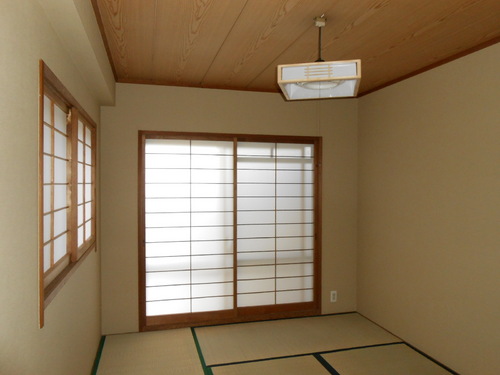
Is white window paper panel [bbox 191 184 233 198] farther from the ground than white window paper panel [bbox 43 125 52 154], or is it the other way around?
white window paper panel [bbox 43 125 52 154]

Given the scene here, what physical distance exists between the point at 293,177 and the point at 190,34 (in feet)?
7.86

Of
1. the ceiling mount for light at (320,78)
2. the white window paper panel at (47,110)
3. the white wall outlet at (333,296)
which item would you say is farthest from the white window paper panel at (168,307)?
the ceiling mount for light at (320,78)

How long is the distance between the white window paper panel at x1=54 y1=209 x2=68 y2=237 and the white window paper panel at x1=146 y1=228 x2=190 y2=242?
5.69 ft

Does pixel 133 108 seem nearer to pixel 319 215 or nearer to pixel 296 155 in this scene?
pixel 296 155

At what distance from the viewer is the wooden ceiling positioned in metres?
2.41

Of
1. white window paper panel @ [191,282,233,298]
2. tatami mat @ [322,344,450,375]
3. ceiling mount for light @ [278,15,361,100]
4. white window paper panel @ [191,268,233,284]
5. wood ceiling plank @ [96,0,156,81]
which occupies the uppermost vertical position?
wood ceiling plank @ [96,0,156,81]

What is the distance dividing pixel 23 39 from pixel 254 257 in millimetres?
3604

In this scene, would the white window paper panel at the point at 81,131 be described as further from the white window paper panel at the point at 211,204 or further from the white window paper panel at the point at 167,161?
the white window paper panel at the point at 211,204

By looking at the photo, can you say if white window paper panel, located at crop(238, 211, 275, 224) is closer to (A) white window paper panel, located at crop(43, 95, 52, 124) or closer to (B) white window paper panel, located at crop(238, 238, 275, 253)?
(B) white window paper panel, located at crop(238, 238, 275, 253)

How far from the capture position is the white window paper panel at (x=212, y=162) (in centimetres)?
442

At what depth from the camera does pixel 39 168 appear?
1687 mm

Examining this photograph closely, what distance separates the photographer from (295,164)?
4.75 meters

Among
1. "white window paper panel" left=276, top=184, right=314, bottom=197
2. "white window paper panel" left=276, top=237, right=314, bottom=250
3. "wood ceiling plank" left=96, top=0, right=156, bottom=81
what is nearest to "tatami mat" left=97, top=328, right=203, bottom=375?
"white window paper panel" left=276, top=237, right=314, bottom=250

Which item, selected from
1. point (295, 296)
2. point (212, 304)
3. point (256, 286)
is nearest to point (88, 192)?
point (212, 304)
